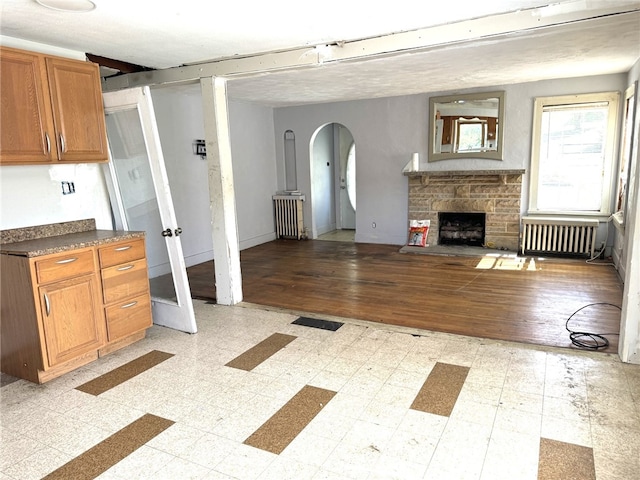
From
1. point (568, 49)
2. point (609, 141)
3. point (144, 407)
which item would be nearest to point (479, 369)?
point (144, 407)

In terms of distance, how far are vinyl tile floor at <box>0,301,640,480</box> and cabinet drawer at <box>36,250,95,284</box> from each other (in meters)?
0.70

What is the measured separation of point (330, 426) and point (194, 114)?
4.94m

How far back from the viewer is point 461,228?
269 inches

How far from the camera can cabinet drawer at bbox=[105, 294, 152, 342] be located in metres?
3.21

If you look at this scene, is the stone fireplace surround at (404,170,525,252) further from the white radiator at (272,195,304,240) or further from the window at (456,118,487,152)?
the white radiator at (272,195,304,240)

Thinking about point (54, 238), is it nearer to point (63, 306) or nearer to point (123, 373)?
point (63, 306)

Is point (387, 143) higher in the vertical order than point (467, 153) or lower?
higher

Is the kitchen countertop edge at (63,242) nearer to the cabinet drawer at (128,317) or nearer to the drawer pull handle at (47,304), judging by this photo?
the drawer pull handle at (47,304)

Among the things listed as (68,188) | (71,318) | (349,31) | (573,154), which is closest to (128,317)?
(71,318)

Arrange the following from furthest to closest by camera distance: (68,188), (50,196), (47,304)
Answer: (68,188) < (50,196) < (47,304)

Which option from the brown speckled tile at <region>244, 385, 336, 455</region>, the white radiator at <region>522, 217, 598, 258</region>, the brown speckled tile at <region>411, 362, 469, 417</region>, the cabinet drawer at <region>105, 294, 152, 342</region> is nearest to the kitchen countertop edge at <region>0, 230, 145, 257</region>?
the cabinet drawer at <region>105, 294, 152, 342</region>

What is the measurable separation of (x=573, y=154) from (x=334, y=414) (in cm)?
531

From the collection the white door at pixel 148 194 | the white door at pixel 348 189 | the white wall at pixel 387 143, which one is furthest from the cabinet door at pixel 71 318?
the white door at pixel 348 189

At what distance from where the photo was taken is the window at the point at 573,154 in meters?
5.64
